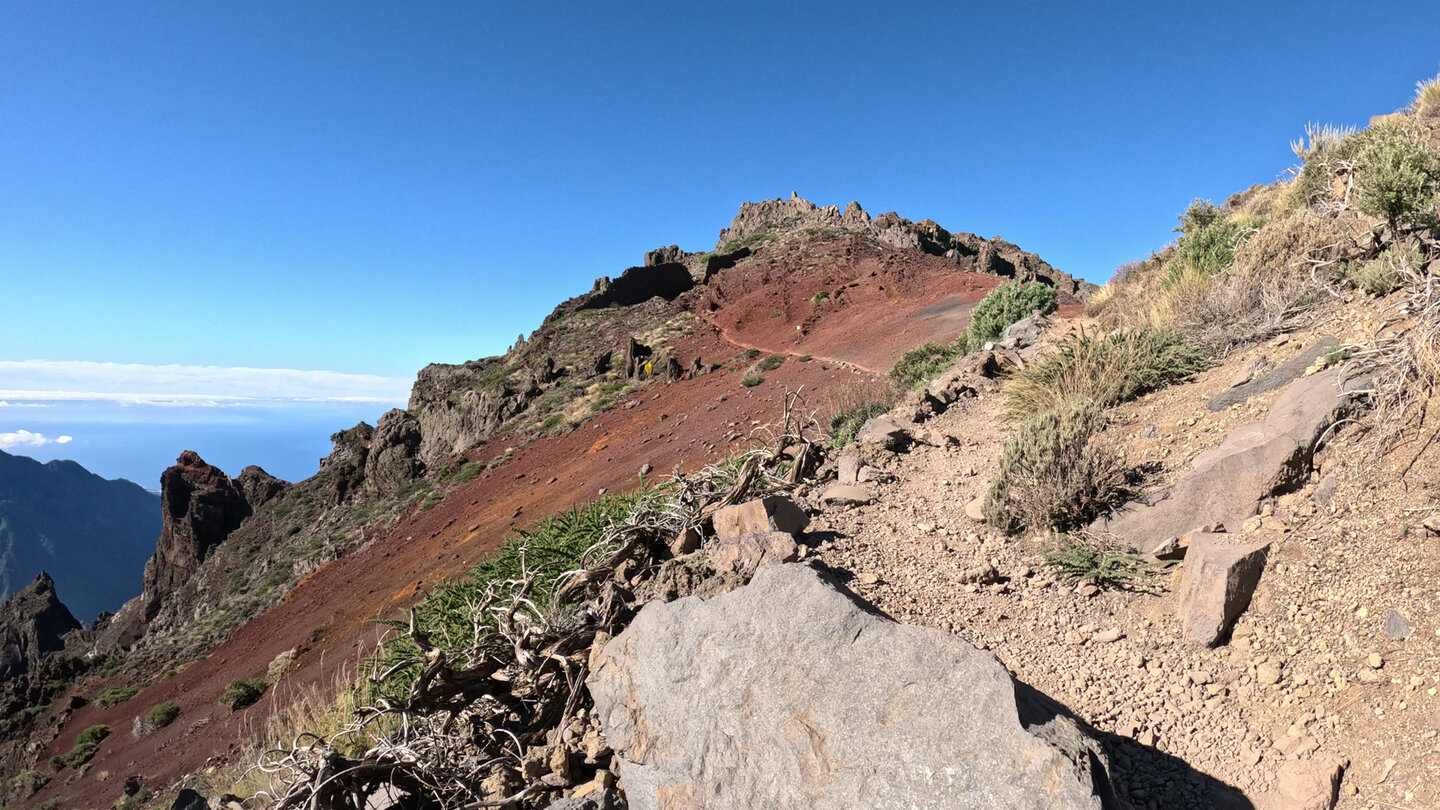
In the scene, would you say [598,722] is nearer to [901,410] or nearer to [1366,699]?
[1366,699]

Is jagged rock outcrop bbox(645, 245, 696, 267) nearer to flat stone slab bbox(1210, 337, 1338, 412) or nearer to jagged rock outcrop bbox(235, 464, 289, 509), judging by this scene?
jagged rock outcrop bbox(235, 464, 289, 509)

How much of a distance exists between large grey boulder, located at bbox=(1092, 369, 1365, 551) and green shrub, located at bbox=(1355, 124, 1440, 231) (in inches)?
89.6

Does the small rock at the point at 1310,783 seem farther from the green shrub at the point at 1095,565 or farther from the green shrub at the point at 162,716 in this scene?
the green shrub at the point at 162,716

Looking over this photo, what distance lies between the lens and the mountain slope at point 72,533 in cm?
10794

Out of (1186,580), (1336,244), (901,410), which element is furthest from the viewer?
(901,410)

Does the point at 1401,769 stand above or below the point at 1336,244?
below

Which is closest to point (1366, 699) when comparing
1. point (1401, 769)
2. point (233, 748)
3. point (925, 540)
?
point (1401, 769)

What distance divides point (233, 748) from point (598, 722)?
10.9 m

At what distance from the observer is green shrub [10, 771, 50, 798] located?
13.8m

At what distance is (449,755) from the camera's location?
254 cm

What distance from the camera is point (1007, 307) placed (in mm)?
12227

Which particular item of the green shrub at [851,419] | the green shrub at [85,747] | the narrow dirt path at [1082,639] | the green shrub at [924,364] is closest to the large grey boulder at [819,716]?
the narrow dirt path at [1082,639]

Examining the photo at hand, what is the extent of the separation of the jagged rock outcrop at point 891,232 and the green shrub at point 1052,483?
32000 mm

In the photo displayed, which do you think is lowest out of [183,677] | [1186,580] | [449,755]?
[183,677]
